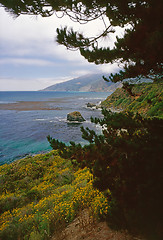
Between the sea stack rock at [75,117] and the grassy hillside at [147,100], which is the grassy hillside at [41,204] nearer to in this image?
the grassy hillside at [147,100]

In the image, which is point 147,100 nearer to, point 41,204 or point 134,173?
point 134,173

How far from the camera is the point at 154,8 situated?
2.68m

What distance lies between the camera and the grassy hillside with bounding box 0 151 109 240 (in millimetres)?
4480

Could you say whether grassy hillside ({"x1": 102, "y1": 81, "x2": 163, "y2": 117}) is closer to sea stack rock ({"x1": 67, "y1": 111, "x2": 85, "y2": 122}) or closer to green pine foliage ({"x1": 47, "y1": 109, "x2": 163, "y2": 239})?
green pine foliage ({"x1": 47, "y1": 109, "x2": 163, "y2": 239})

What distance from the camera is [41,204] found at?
20.1 feet

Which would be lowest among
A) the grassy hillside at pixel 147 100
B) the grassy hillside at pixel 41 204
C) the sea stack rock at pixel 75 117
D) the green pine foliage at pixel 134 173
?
the grassy hillside at pixel 41 204

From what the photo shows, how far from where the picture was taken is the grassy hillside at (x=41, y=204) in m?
4.48

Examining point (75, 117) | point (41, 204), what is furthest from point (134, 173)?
point (75, 117)

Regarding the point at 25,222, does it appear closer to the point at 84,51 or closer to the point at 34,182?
the point at 34,182

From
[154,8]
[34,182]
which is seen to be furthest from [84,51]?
[34,182]

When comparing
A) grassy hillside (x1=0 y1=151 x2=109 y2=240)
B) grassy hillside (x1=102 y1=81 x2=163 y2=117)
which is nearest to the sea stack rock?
grassy hillside (x1=102 y1=81 x2=163 y2=117)

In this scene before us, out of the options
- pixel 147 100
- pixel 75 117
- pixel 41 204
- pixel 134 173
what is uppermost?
pixel 147 100

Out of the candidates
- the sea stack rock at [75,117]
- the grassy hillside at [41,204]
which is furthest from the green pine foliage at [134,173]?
the sea stack rock at [75,117]

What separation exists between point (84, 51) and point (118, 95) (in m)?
55.6
